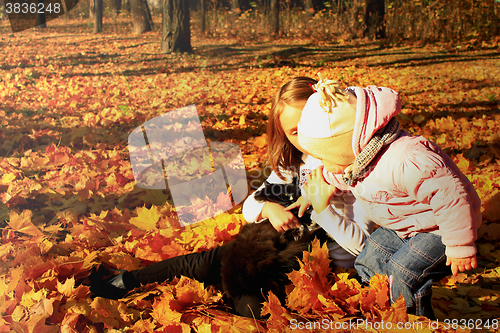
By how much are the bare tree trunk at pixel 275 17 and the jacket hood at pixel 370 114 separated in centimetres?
327

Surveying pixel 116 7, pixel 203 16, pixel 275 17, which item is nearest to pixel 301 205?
pixel 275 17

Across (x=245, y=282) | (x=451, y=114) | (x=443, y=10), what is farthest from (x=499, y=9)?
(x=245, y=282)

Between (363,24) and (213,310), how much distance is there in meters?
3.76

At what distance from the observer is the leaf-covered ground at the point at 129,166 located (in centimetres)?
151

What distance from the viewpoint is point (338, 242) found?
57.4 inches

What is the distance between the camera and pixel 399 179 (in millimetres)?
1119

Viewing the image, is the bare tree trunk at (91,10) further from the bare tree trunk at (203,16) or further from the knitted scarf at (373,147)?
the knitted scarf at (373,147)

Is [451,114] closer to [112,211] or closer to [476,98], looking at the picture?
[476,98]

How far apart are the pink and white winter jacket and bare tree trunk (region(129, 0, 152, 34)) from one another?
12.5 ft

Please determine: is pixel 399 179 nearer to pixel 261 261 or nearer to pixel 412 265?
pixel 412 265

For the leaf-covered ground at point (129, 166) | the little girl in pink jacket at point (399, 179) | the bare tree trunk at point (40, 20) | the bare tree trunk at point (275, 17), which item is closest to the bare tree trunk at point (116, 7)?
the leaf-covered ground at point (129, 166)

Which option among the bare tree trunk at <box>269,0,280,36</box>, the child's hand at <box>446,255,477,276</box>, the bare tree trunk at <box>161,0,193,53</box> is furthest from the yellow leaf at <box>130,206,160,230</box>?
the bare tree trunk at <box>269,0,280,36</box>

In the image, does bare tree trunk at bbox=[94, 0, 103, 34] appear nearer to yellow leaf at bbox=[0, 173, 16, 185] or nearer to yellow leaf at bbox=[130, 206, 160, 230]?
yellow leaf at bbox=[0, 173, 16, 185]

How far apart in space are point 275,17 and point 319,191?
3271mm
